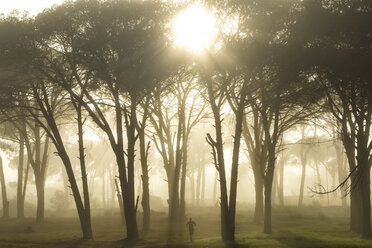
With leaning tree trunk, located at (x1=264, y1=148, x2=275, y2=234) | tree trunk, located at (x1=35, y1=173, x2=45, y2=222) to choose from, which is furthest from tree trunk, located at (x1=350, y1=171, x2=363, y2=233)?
tree trunk, located at (x1=35, y1=173, x2=45, y2=222)

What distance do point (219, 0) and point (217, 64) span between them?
316cm

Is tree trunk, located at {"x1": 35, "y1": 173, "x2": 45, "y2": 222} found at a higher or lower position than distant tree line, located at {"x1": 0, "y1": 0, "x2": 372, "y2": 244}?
lower

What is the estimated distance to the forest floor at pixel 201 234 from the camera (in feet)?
57.6

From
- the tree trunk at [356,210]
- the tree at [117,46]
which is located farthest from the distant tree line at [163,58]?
the tree trunk at [356,210]

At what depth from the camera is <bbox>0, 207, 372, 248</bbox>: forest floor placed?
57.6 feet

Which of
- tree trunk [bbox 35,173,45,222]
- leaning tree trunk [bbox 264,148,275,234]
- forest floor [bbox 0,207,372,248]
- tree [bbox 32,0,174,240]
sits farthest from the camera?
tree trunk [bbox 35,173,45,222]

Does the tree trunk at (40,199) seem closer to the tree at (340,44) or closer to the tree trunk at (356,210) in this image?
the tree trunk at (356,210)

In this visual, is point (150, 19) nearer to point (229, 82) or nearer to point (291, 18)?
point (229, 82)

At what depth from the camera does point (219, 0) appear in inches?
795

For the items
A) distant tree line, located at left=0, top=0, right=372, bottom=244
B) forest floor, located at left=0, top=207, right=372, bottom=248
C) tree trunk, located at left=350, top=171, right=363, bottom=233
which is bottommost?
forest floor, located at left=0, top=207, right=372, bottom=248

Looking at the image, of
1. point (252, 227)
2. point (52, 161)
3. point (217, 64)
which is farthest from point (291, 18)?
point (52, 161)

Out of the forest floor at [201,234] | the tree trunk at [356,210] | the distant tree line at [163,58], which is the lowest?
the forest floor at [201,234]

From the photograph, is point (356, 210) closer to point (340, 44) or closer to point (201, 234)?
point (201, 234)

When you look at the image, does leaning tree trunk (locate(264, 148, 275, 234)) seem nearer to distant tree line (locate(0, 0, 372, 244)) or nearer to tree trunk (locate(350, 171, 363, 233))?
distant tree line (locate(0, 0, 372, 244))
